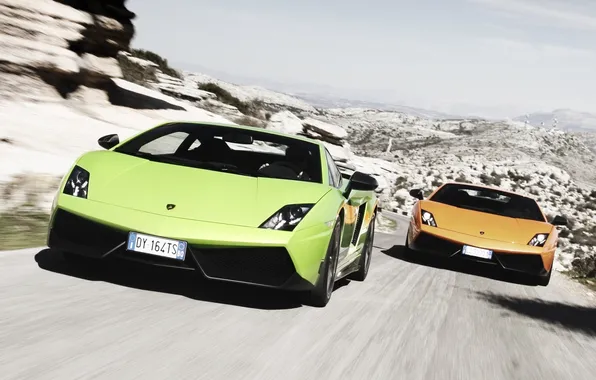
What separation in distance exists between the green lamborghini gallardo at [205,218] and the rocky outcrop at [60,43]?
35.2 ft

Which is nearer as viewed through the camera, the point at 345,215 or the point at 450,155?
the point at 345,215

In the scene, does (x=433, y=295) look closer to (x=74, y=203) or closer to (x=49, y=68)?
(x=74, y=203)

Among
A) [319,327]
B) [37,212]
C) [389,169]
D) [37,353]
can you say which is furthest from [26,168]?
[389,169]

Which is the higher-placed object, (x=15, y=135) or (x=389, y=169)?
(x=15, y=135)

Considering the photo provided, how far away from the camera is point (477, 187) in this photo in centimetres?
1341

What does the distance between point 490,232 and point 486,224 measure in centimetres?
24

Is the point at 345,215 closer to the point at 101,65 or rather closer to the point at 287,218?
the point at 287,218

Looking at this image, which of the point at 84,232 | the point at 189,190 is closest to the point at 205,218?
the point at 189,190

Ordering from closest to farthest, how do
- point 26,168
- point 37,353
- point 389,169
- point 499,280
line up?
1. point 37,353
2. point 26,168
3. point 499,280
4. point 389,169

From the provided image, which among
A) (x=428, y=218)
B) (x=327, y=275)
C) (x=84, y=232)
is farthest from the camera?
(x=428, y=218)

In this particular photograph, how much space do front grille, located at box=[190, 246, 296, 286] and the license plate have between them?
0.28 ft

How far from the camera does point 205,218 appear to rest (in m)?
A: 5.86

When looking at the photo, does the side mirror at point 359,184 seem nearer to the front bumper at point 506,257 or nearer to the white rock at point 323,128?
the front bumper at point 506,257

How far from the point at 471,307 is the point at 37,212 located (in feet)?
16.3
